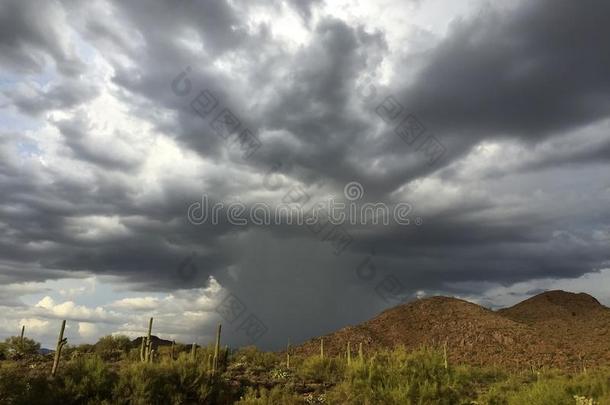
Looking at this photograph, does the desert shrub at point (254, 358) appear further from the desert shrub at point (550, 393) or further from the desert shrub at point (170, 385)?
the desert shrub at point (550, 393)

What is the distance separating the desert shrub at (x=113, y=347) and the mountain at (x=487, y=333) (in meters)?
22.5

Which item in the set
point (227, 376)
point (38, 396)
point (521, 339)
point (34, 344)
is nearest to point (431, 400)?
point (227, 376)

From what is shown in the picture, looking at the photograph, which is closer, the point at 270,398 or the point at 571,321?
the point at 270,398

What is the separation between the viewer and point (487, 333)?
63562 mm

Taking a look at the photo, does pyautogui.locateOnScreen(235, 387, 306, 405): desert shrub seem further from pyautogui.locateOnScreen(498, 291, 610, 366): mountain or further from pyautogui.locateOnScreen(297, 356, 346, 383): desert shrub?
pyautogui.locateOnScreen(498, 291, 610, 366): mountain

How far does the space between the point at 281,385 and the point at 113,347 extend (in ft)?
66.4

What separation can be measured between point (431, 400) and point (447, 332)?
141ft

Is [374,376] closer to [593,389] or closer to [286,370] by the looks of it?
[286,370]

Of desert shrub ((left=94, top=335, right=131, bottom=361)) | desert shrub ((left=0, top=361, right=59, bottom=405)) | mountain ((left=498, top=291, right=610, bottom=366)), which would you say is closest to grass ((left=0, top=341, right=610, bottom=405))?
desert shrub ((left=0, top=361, right=59, bottom=405))

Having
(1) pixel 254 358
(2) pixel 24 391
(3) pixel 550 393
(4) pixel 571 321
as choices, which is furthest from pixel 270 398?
(4) pixel 571 321

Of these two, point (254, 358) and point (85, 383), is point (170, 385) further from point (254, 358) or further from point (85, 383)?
point (254, 358)

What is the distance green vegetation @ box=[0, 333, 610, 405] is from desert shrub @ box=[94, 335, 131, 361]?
3941 mm

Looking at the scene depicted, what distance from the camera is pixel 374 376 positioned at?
94.4 ft

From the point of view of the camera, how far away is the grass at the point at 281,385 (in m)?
22.0
